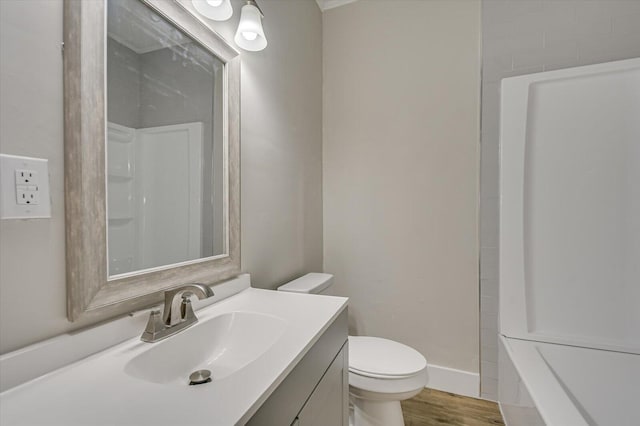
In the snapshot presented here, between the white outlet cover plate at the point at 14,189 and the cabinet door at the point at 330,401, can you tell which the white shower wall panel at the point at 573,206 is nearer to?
the cabinet door at the point at 330,401

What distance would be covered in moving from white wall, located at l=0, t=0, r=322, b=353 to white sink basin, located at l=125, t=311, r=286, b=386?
21 cm

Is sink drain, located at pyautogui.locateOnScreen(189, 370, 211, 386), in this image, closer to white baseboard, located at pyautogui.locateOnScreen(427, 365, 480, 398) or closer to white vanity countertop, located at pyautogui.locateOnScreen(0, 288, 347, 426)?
white vanity countertop, located at pyautogui.locateOnScreen(0, 288, 347, 426)

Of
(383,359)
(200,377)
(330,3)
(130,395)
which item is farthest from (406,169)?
(130,395)

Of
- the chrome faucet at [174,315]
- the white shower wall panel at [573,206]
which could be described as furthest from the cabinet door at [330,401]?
the white shower wall panel at [573,206]

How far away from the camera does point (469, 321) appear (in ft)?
6.23

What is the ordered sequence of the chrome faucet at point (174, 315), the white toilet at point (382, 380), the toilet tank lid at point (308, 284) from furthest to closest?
the toilet tank lid at point (308, 284) → the white toilet at point (382, 380) → the chrome faucet at point (174, 315)

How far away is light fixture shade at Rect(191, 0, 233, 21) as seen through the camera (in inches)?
42.7

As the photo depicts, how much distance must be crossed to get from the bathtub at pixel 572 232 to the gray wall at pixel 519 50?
23 cm

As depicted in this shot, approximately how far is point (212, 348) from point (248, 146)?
0.87 metres

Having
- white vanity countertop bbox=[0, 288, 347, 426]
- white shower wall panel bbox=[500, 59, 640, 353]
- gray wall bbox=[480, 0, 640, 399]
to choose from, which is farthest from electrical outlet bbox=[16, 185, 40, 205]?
gray wall bbox=[480, 0, 640, 399]

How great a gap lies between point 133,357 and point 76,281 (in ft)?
0.75

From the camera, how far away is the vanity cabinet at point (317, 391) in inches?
26.5

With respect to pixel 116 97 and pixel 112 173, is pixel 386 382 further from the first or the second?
pixel 116 97

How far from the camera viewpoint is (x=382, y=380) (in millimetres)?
1355
